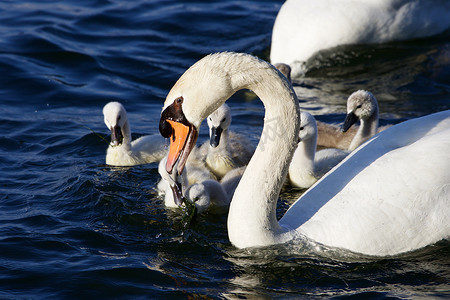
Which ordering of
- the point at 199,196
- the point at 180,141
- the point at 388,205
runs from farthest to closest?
the point at 199,196, the point at 388,205, the point at 180,141

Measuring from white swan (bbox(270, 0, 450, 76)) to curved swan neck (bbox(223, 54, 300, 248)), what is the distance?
5480 mm

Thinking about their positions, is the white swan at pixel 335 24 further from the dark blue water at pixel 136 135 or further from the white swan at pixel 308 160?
the white swan at pixel 308 160

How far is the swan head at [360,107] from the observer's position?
8.41 metres

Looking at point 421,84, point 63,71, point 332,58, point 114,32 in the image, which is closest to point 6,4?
point 114,32

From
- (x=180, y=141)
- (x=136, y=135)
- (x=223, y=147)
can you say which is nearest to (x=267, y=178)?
(x=180, y=141)

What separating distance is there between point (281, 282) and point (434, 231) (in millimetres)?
1296

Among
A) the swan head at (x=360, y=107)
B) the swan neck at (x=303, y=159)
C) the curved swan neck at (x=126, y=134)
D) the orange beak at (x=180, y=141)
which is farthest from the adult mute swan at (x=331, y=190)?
the curved swan neck at (x=126, y=134)

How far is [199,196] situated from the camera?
7020mm

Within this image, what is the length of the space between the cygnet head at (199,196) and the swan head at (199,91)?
1.37m

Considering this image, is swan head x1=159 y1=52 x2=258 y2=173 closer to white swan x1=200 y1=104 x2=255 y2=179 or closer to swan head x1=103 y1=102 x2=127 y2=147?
white swan x1=200 y1=104 x2=255 y2=179

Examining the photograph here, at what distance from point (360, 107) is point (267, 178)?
2857mm

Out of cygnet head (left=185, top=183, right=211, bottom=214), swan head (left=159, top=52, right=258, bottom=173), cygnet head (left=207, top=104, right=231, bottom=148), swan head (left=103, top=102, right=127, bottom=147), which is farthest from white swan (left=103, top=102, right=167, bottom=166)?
swan head (left=159, top=52, right=258, bottom=173)

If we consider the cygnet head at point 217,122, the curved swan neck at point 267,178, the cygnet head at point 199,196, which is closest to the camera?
the curved swan neck at point 267,178

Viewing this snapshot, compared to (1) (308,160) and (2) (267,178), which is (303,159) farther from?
(2) (267,178)
